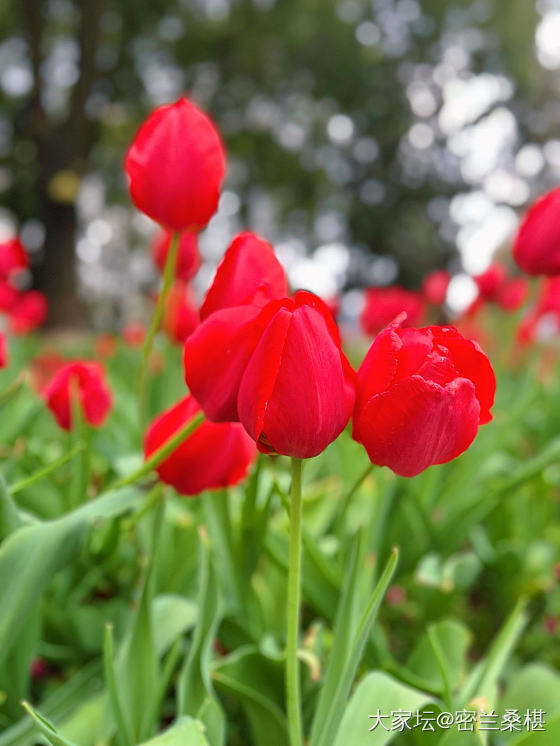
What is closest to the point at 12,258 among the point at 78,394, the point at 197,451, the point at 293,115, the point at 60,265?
the point at 78,394

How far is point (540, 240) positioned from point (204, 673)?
25.6 inches

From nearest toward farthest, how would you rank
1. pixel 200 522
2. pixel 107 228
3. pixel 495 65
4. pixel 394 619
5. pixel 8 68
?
pixel 200 522
pixel 394 619
pixel 8 68
pixel 495 65
pixel 107 228

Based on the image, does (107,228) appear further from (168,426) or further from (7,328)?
(168,426)

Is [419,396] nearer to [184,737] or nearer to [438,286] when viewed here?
[184,737]

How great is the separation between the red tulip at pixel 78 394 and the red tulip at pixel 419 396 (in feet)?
1.50

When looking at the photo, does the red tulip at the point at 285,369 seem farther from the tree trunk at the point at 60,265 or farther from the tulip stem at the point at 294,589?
the tree trunk at the point at 60,265

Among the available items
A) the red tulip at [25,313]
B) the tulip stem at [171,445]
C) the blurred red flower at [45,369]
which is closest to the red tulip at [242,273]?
the tulip stem at [171,445]

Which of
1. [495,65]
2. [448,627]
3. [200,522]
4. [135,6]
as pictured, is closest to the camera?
[448,627]

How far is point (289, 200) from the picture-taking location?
10438 millimetres

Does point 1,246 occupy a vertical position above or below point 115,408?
above

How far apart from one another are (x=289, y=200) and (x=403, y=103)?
152 inches

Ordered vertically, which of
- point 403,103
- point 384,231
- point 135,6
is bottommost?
Answer: point 384,231

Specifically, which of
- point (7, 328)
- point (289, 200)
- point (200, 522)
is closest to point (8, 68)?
point (289, 200)

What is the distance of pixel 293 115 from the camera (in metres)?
10.2
